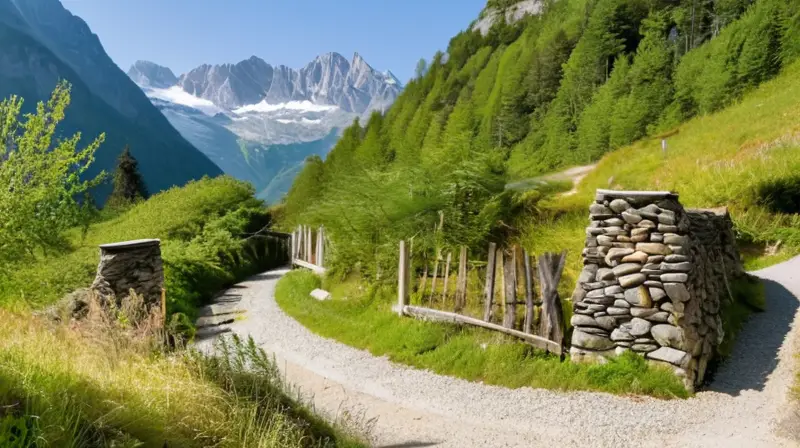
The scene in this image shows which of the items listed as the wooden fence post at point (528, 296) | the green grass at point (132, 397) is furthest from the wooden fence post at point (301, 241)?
the green grass at point (132, 397)

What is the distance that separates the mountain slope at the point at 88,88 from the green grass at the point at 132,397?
103707 millimetres

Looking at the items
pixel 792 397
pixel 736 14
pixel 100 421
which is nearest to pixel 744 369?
pixel 792 397

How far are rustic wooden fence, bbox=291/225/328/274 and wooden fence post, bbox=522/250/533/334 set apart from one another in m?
10.2

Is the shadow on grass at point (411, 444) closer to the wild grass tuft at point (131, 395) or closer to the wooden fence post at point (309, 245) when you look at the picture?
the wild grass tuft at point (131, 395)

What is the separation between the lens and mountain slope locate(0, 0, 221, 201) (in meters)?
108

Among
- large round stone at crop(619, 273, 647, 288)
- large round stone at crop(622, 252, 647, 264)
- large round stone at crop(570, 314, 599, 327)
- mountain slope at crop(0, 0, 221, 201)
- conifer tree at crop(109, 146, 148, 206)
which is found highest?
mountain slope at crop(0, 0, 221, 201)

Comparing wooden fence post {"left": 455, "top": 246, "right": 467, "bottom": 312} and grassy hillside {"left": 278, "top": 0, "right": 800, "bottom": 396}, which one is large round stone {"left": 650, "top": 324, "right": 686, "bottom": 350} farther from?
wooden fence post {"left": 455, "top": 246, "right": 467, "bottom": 312}

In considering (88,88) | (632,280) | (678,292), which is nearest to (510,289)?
(632,280)

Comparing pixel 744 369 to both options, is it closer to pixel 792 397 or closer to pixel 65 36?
pixel 792 397

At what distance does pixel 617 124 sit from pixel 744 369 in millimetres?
32260

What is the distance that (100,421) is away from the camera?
2.90m

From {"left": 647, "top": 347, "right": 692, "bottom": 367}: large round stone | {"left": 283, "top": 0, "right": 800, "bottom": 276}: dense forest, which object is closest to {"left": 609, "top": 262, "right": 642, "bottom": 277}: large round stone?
{"left": 647, "top": 347, "right": 692, "bottom": 367}: large round stone

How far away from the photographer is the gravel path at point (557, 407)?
18.0ft

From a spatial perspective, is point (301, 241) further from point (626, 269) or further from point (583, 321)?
point (626, 269)
